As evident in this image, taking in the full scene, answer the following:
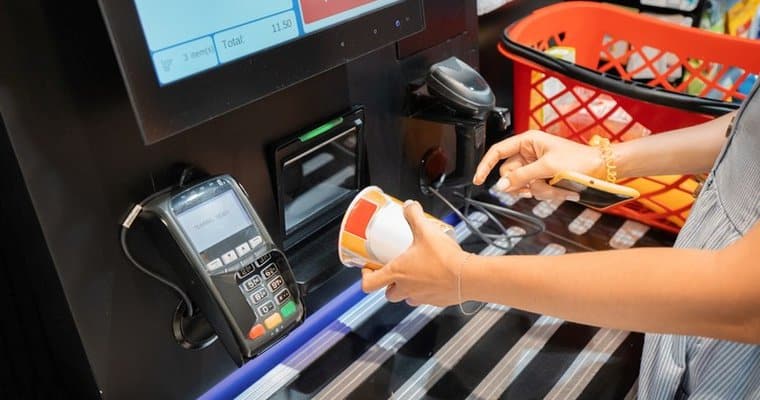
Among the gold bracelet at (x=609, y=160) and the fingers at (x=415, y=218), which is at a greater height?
the fingers at (x=415, y=218)

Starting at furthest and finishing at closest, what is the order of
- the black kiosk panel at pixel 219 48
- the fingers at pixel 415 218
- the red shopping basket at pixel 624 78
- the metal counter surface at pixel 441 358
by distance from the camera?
the red shopping basket at pixel 624 78 < the metal counter surface at pixel 441 358 < the fingers at pixel 415 218 < the black kiosk panel at pixel 219 48

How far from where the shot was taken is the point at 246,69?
57 cm

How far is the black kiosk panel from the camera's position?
1.60 ft

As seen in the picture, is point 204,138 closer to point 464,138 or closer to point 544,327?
point 464,138

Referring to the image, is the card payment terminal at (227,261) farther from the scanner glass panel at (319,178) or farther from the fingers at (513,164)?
the fingers at (513,164)

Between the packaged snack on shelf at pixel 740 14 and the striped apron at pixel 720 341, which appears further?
the packaged snack on shelf at pixel 740 14

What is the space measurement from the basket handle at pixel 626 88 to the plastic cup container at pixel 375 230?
0.33m

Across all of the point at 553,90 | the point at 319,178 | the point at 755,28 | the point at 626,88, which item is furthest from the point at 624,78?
the point at 319,178

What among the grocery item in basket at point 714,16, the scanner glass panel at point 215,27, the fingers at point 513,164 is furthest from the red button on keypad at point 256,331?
the grocery item in basket at point 714,16

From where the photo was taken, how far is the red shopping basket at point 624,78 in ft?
2.75

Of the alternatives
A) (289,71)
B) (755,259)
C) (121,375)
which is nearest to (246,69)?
(289,71)

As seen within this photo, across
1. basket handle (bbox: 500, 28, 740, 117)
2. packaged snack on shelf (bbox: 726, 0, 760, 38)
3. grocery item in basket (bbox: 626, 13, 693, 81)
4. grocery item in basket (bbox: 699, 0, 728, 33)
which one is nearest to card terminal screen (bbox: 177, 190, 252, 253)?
basket handle (bbox: 500, 28, 740, 117)

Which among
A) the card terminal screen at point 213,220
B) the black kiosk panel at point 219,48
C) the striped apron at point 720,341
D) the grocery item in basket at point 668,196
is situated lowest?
the grocery item in basket at point 668,196

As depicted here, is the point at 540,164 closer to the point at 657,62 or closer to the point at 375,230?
the point at 375,230
